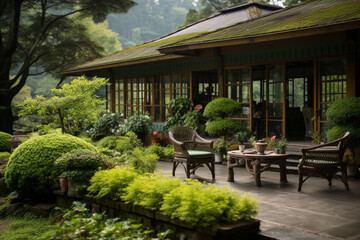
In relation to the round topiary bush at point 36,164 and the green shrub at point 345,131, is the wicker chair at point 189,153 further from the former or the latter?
the green shrub at point 345,131

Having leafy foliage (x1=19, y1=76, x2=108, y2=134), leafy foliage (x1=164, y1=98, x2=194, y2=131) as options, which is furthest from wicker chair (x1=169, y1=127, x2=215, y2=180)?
leafy foliage (x1=164, y1=98, x2=194, y2=131)

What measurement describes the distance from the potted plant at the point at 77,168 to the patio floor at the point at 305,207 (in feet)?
7.13

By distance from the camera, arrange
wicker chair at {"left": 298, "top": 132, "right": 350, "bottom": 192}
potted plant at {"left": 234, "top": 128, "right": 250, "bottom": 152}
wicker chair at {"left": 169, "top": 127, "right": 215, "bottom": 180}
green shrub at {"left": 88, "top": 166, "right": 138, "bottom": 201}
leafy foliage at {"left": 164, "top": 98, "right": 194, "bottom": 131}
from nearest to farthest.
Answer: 1. green shrub at {"left": 88, "top": 166, "right": 138, "bottom": 201}
2. wicker chair at {"left": 298, "top": 132, "right": 350, "bottom": 192}
3. wicker chair at {"left": 169, "top": 127, "right": 215, "bottom": 180}
4. potted plant at {"left": 234, "top": 128, "right": 250, "bottom": 152}
5. leafy foliage at {"left": 164, "top": 98, "right": 194, "bottom": 131}

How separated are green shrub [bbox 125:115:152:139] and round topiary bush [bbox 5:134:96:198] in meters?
5.82

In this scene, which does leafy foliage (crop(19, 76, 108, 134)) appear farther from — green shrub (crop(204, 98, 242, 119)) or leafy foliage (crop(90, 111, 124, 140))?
leafy foliage (crop(90, 111, 124, 140))

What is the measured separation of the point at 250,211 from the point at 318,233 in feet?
2.18

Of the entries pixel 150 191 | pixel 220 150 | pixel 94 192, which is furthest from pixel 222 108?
pixel 150 191

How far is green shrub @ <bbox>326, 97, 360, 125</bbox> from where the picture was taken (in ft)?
22.4

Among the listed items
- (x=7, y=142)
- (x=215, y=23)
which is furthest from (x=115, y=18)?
(x=7, y=142)

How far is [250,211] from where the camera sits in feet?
13.0

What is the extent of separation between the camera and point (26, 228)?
5.41 meters

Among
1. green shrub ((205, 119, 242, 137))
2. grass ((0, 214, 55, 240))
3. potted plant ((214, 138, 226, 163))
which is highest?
green shrub ((205, 119, 242, 137))

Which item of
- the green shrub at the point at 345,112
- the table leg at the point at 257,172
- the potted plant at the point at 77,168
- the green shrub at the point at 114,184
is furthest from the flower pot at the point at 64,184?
the green shrub at the point at 345,112

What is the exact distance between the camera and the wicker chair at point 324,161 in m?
5.92
